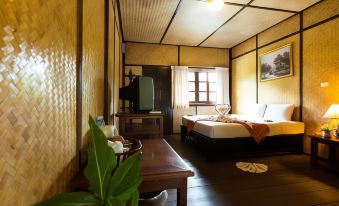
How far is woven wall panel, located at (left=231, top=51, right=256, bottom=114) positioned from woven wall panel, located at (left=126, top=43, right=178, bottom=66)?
2043 millimetres

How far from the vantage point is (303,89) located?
371cm

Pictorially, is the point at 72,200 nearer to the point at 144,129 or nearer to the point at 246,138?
the point at 144,129

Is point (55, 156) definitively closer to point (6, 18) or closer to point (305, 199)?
point (6, 18)

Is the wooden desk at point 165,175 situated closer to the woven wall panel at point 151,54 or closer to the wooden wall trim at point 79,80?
the wooden wall trim at point 79,80

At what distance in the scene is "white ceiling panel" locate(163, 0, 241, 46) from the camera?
3.58 meters

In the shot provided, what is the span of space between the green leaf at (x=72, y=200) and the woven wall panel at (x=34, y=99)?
0.16 m

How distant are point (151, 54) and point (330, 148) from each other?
15.8 feet

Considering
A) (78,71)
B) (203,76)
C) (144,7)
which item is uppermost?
(144,7)

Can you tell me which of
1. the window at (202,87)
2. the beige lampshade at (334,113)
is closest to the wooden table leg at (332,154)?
the beige lampshade at (334,113)

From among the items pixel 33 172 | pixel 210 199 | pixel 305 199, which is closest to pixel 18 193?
pixel 33 172

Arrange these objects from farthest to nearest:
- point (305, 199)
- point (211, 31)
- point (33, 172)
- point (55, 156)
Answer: point (211, 31) < point (305, 199) < point (55, 156) < point (33, 172)

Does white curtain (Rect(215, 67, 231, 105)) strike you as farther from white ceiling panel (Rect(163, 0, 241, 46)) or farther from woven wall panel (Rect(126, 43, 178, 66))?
woven wall panel (Rect(126, 43, 178, 66))

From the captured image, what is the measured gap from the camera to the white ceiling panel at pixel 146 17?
11.0 feet

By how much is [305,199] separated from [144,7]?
3778mm
